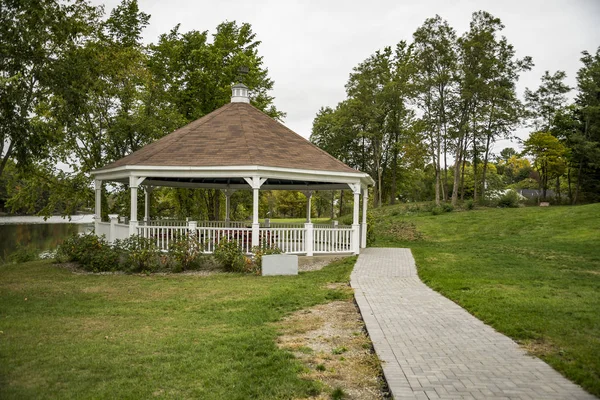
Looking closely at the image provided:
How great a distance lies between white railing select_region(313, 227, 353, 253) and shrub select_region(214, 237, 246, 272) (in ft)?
10.3

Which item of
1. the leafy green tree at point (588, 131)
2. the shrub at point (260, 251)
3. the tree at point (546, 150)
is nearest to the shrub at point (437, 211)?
the tree at point (546, 150)

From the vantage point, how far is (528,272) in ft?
41.1

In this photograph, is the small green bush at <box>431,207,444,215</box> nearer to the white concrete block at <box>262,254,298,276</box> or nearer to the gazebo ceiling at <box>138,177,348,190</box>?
the gazebo ceiling at <box>138,177,348,190</box>

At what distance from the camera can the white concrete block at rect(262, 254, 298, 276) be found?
1223cm

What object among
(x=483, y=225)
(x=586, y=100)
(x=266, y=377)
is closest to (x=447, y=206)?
(x=483, y=225)

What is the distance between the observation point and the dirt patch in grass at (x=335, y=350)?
4.63 m

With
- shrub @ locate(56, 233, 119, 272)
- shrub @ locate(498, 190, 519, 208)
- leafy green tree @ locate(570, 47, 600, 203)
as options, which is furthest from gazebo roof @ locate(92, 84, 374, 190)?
leafy green tree @ locate(570, 47, 600, 203)

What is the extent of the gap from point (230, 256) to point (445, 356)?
8439 millimetres

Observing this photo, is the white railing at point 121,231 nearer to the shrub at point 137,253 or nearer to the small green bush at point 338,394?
the shrub at point 137,253

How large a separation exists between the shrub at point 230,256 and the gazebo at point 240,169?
235mm

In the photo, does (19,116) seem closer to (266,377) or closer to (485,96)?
(266,377)

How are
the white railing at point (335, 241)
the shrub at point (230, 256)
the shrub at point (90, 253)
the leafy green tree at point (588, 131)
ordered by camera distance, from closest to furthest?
the shrub at point (230, 256), the shrub at point (90, 253), the white railing at point (335, 241), the leafy green tree at point (588, 131)

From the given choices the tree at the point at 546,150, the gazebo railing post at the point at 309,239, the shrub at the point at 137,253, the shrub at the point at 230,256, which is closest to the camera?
the shrub at the point at 137,253

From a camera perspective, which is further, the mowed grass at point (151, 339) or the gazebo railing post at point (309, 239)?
the gazebo railing post at point (309, 239)
